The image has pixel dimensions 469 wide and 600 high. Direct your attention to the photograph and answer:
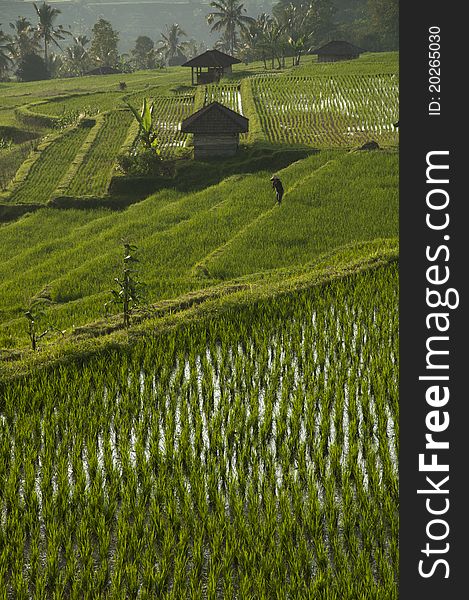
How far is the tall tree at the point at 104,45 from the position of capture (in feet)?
204

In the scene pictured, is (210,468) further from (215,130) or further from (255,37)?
(255,37)

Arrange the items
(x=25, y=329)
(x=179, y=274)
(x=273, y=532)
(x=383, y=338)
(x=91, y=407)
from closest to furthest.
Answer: (x=273, y=532) < (x=91, y=407) < (x=383, y=338) < (x=25, y=329) < (x=179, y=274)

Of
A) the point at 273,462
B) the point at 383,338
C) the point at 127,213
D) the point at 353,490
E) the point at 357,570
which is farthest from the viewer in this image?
the point at 127,213

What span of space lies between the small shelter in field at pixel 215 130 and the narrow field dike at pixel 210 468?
13.6 meters

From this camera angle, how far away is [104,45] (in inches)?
2463

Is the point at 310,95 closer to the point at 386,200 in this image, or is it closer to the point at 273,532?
the point at 386,200

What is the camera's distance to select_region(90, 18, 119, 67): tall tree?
6230 centimetres

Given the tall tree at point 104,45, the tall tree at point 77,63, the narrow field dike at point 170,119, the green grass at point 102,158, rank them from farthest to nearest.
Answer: the tall tree at point 77,63 < the tall tree at point 104,45 < the narrow field dike at point 170,119 < the green grass at point 102,158

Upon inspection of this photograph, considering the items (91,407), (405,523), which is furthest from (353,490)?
(91,407)

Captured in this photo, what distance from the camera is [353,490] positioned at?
5422 millimetres

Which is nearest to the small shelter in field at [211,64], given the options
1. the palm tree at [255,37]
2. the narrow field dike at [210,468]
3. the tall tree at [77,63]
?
the palm tree at [255,37]

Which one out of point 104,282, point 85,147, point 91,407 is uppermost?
point 85,147

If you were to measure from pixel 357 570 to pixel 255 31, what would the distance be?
4809 cm

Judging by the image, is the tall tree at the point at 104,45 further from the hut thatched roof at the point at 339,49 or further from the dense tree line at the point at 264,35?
the hut thatched roof at the point at 339,49
